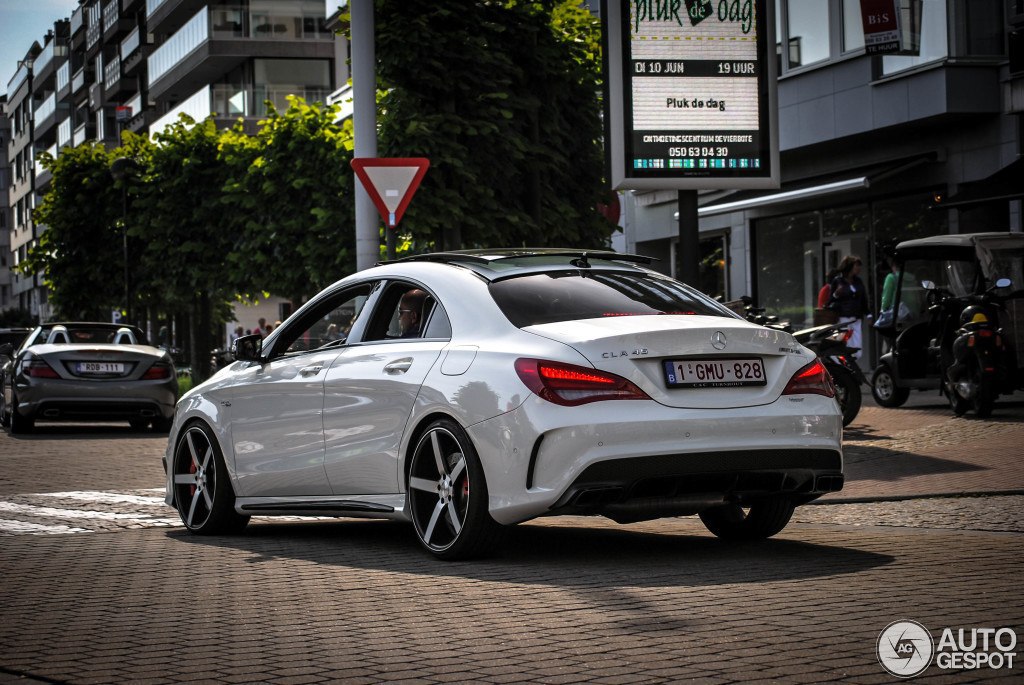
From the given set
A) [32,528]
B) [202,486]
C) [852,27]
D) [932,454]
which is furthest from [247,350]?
[852,27]

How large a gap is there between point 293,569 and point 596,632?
98.6 inches

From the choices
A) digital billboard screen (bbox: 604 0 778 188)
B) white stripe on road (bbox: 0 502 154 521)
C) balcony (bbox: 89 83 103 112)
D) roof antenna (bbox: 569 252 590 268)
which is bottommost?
white stripe on road (bbox: 0 502 154 521)

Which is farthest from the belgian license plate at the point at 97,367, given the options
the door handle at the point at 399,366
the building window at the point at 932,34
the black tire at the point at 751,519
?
the black tire at the point at 751,519

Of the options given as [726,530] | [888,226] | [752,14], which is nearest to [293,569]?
[726,530]

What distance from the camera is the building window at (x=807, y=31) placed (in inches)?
1129

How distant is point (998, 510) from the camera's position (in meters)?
9.29

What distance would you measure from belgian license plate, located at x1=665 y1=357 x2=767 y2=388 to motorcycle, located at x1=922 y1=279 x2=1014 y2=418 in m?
9.32

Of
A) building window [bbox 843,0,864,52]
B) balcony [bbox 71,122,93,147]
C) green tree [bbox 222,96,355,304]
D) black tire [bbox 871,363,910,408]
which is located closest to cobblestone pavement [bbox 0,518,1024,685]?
black tire [bbox 871,363,910,408]

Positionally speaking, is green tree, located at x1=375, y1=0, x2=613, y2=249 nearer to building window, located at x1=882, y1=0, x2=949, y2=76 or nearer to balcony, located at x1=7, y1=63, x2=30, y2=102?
building window, located at x1=882, y1=0, x2=949, y2=76

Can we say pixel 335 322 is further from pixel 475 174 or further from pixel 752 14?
pixel 475 174

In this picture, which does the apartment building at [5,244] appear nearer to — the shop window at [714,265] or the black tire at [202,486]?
the shop window at [714,265]

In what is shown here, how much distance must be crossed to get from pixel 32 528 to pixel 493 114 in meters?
10.3

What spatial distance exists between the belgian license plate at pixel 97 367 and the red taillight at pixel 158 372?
0.37 m

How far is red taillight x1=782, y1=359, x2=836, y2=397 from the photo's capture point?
743cm
